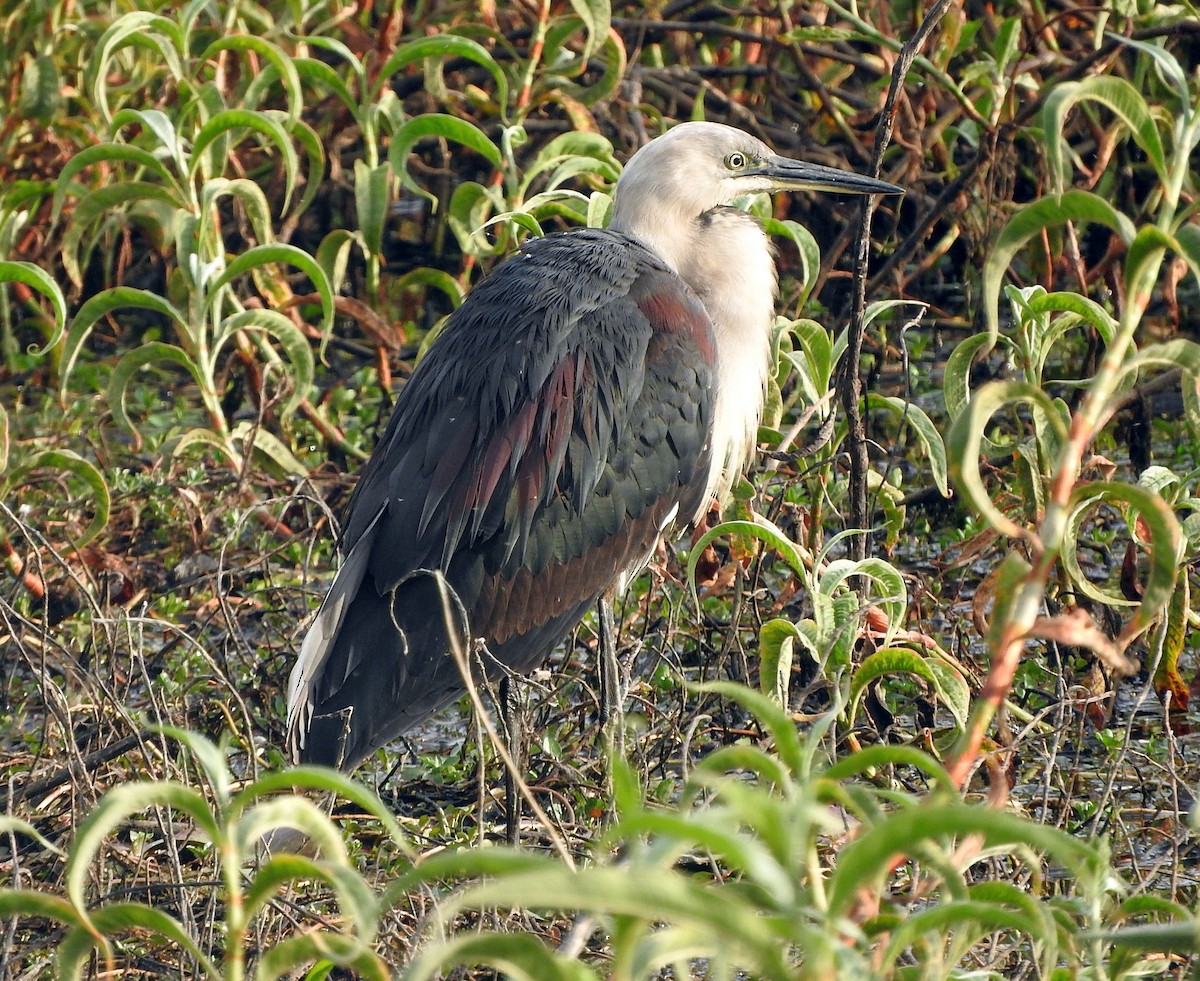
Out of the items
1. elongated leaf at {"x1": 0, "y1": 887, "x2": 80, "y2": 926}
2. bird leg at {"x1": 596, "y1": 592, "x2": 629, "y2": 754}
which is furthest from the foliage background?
bird leg at {"x1": 596, "y1": 592, "x2": 629, "y2": 754}

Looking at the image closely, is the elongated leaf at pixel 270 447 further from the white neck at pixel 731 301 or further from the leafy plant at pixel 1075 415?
the leafy plant at pixel 1075 415

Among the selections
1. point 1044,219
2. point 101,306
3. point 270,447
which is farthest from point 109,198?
point 1044,219

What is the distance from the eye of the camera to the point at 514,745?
Result: 9.50 ft

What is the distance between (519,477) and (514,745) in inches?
26.1

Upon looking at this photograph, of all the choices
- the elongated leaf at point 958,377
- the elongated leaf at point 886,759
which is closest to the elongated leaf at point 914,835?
the elongated leaf at point 886,759

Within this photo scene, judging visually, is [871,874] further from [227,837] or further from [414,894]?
[414,894]

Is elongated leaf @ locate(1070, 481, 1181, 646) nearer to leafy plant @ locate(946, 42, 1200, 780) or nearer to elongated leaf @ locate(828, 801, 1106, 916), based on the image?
leafy plant @ locate(946, 42, 1200, 780)

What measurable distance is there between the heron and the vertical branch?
36 centimetres

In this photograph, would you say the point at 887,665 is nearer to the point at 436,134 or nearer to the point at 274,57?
the point at 436,134

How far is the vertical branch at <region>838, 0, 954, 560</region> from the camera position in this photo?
315cm

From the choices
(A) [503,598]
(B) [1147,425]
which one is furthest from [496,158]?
(B) [1147,425]

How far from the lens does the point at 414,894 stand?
2.89 m

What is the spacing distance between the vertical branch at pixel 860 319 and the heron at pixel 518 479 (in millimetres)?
361

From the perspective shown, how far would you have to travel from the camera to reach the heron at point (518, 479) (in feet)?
10.7
